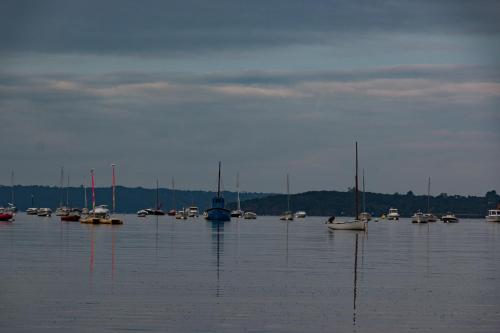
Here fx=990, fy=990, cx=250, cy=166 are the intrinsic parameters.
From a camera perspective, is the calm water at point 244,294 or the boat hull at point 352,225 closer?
the calm water at point 244,294

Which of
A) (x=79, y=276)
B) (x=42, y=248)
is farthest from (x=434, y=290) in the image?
(x=42, y=248)

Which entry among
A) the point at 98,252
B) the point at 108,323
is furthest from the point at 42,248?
the point at 108,323

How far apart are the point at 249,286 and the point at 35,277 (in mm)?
13523

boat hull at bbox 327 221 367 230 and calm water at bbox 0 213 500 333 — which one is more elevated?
boat hull at bbox 327 221 367 230

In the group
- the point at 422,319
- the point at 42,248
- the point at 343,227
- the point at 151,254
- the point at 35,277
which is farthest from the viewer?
the point at 343,227

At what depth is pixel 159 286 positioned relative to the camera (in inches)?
2135

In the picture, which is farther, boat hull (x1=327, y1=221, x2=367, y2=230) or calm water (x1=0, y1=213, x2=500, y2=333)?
boat hull (x1=327, y1=221, x2=367, y2=230)

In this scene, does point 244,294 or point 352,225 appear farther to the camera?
point 352,225

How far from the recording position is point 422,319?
4184 centimetres

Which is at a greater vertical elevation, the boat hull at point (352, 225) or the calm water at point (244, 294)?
the boat hull at point (352, 225)

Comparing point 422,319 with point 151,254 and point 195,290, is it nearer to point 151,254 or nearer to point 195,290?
point 195,290

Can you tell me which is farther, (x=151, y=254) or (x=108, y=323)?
(x=151, y=254)

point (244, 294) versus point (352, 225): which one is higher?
Answer: point (352, 225)

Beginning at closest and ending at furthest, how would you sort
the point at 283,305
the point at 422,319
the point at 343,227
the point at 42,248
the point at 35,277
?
the point at 422,319, the point at 283,305, the point at 35,277, the point at 42,248, the point at 343,227
